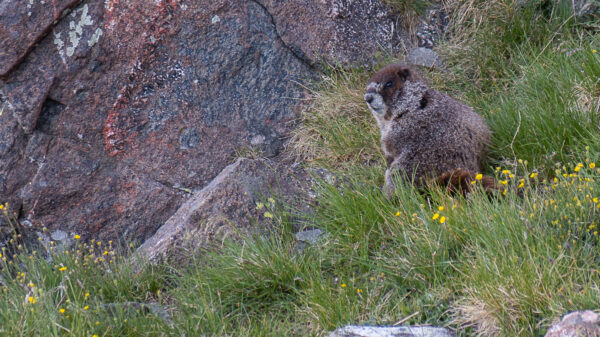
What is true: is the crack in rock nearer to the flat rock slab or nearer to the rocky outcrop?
the rocky outcrop

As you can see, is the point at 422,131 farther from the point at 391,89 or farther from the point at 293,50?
the point at 293,50

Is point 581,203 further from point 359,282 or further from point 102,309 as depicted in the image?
point 102,309

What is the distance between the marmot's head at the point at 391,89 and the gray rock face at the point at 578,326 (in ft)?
9.82

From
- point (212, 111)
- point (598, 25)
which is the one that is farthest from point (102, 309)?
point (598, 25)

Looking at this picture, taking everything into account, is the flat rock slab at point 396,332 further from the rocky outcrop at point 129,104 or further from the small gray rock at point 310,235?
the rocky outcrop at point 129,104

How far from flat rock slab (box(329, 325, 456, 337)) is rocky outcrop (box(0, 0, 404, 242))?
10.8 feet

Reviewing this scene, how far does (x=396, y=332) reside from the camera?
13.8 feet

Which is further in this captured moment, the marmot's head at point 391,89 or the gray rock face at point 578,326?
the marmot's head at point 391,89

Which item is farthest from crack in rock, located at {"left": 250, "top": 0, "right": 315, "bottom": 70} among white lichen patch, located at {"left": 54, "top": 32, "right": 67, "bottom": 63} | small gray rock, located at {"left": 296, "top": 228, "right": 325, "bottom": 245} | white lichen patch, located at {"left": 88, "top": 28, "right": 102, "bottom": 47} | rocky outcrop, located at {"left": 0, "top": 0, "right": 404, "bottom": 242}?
small gray rock, located at {"left": 296, "top": 228, "right": 325, "bottom": 245}

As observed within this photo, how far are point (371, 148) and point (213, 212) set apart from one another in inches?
70.6

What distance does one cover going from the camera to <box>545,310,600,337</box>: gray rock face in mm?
3596

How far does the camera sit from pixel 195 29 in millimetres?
7555

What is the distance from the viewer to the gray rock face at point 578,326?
360 centimetres

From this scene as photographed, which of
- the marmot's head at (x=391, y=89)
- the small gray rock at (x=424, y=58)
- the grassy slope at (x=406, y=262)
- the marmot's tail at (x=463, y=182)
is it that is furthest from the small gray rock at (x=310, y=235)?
the small gray rock at (x=424, y=58)
